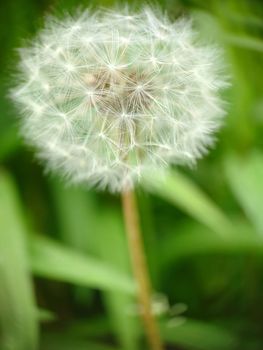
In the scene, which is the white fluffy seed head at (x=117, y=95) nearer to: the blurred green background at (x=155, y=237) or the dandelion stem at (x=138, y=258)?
the dandelion stem at (x=138, y=258)

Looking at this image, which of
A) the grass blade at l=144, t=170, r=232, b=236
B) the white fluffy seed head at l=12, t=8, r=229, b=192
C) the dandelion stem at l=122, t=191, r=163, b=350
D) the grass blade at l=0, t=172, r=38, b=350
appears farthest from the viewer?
the grass blade at l=144, t=170, r=232, b=236

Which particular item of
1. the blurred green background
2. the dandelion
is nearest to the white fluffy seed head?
the dandelion

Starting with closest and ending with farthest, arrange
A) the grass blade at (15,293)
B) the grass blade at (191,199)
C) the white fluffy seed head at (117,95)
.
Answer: the white fluffy seed head at (117,95)
the grass blade at (15,293)
the grass blade at (191,199)

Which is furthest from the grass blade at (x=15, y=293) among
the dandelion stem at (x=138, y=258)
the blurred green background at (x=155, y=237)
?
the dandelion stem at (x=138, y=258)

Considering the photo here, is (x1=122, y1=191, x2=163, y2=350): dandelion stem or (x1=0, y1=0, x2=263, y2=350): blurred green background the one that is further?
(x1=0, y1=0, x2=263, y2=350): blurred green background

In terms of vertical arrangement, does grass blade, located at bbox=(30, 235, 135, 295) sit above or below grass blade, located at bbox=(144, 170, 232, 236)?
below

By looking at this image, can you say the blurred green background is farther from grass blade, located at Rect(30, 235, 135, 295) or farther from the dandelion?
the dandelion

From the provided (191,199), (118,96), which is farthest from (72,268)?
(118,96)
